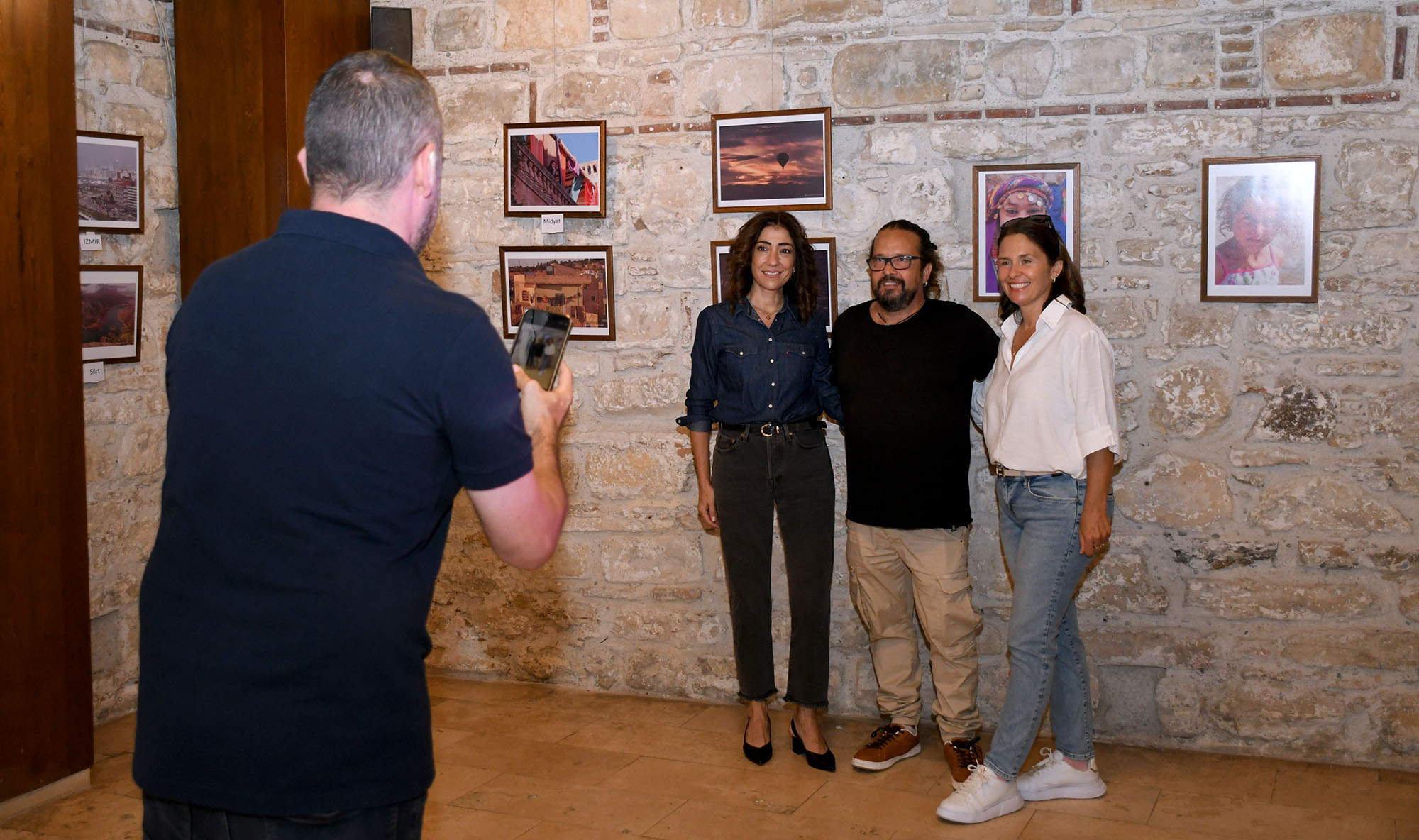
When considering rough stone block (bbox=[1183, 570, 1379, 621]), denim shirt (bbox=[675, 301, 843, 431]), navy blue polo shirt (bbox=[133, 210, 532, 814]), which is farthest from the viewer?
denim shirt (bbox=[675, 301, 843, 431])

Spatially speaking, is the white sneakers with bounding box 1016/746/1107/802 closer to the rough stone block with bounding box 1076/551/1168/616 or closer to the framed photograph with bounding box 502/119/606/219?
the rough stone block with bounding box 1076/551/1168/616

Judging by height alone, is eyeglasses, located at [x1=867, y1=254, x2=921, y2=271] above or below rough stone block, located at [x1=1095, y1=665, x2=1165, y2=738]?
above

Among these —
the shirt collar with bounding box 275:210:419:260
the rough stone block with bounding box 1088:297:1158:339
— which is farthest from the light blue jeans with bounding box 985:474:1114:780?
the shirt collar with bounding box 275:210:419:260

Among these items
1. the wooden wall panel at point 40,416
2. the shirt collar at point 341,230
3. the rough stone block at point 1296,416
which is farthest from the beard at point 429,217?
the rough stone block at point 1296,416

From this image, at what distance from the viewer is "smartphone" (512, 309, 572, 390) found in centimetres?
188

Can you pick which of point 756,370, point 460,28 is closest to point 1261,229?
point 756,370

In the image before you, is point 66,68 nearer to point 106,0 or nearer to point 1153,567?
point 106,0

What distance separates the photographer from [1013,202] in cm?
422

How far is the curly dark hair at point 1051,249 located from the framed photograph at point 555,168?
1.84m

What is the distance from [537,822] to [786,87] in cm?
285

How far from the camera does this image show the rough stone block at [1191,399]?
408cm

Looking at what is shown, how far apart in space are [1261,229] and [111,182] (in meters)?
4.30

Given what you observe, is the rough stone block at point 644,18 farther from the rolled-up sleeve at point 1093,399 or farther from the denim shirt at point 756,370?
the rolled-up sleeve at point 1093,399

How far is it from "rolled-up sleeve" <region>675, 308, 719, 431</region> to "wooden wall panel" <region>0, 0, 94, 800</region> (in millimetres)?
2074
